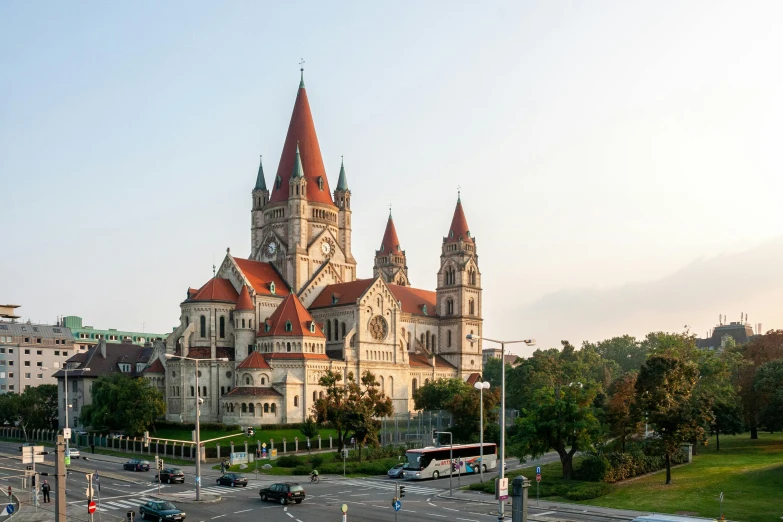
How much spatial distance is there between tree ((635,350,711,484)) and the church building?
48691 mm

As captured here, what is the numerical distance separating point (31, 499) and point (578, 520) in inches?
1542

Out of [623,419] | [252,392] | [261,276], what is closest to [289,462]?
[252,392]

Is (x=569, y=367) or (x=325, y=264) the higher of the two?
(x=325, y=264)

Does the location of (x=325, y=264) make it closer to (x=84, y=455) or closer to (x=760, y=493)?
(x=84, y=455)

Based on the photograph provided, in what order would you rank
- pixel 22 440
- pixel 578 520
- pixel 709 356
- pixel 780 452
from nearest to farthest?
pixel 578 520 → pixel 780 452 → pixel 709 356 → pixel 22 440

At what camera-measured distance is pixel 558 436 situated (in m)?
60.6

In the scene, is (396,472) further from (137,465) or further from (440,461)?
(137,465)

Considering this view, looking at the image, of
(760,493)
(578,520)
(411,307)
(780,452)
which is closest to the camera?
(578,520)

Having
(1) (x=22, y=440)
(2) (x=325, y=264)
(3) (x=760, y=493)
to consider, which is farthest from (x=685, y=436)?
(1) (x=22, y=440)

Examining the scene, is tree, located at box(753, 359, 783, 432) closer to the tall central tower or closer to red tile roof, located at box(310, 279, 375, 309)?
red tile roof, located at box(310, 279, 375, 309)

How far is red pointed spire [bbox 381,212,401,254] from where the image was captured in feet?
523

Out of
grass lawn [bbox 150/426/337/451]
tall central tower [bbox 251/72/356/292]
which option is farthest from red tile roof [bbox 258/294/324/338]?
grass lawn [bbox 150/426/337/451]

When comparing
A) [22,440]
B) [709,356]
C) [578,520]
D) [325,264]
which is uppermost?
[325,264]

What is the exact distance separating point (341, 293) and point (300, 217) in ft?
42.9
